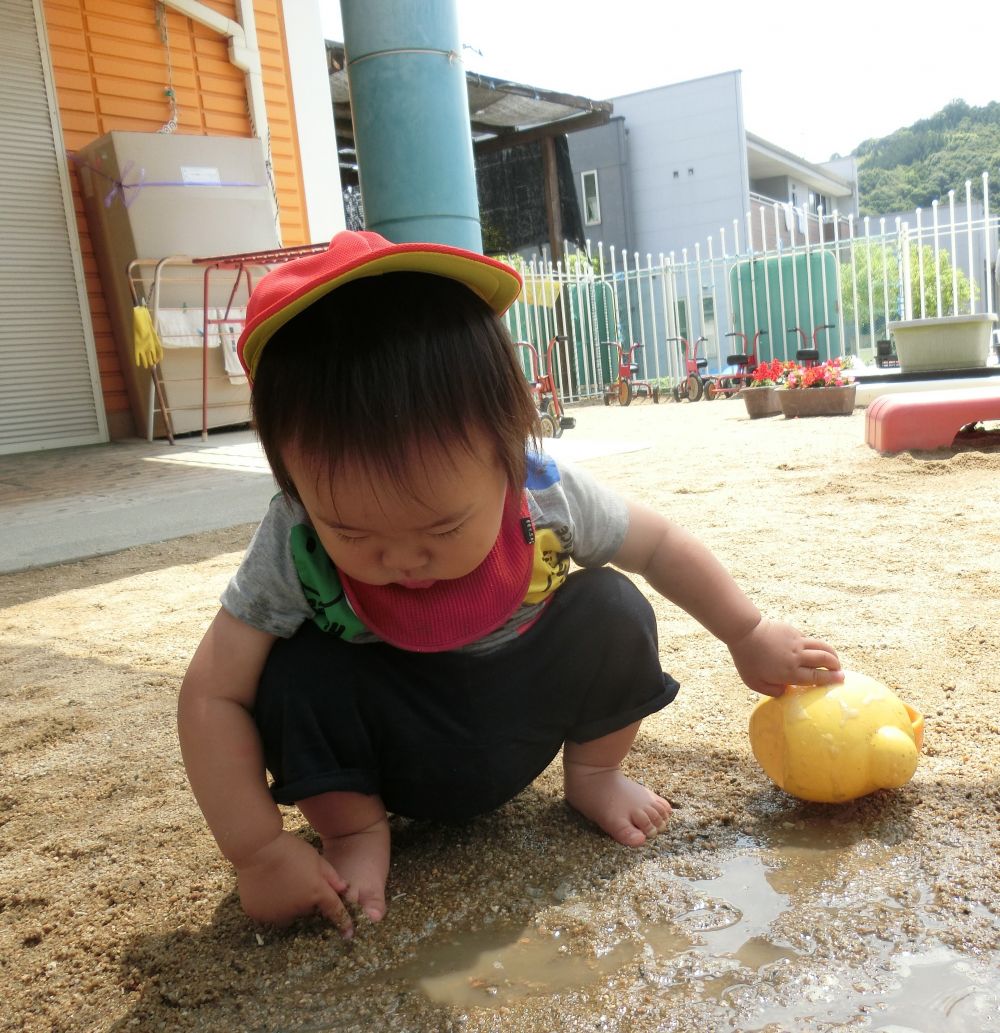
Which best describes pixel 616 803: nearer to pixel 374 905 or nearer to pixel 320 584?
pixel 374 905

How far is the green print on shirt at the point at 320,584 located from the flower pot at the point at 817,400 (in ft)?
22.1

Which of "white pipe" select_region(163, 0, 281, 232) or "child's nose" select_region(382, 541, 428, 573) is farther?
"white pipe" select_region(163, 0, 281, 232)

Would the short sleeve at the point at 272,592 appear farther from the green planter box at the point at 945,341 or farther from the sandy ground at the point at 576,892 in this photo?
the green planter box at the point at 945,341

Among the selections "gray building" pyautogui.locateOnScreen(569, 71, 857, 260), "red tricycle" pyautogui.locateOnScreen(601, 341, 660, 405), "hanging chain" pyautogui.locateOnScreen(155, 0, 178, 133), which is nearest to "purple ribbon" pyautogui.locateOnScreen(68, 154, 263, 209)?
"hanging chain" pyautogui.locateOnScreen(155, 0, 178, 133)

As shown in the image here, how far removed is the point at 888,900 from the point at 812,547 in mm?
1731

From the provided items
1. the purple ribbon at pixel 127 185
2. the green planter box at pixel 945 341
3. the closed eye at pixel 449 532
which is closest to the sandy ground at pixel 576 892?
the closed eye at pixel 449 532

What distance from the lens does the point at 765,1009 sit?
2.78 feet

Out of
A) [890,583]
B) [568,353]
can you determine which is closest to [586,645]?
[890,583]

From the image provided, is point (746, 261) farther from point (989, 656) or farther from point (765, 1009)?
point (765, 1009)

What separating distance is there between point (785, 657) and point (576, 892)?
42 centimetres

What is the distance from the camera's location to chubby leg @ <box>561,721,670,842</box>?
120 centimetres

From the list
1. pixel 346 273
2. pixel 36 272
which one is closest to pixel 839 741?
pixel 346 273

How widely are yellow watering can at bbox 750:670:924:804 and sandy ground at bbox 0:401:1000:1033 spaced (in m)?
0.05

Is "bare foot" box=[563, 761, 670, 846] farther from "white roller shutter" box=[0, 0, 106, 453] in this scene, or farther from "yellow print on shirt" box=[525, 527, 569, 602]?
"white roller shutter" box=[0, 0, 106, 453]
